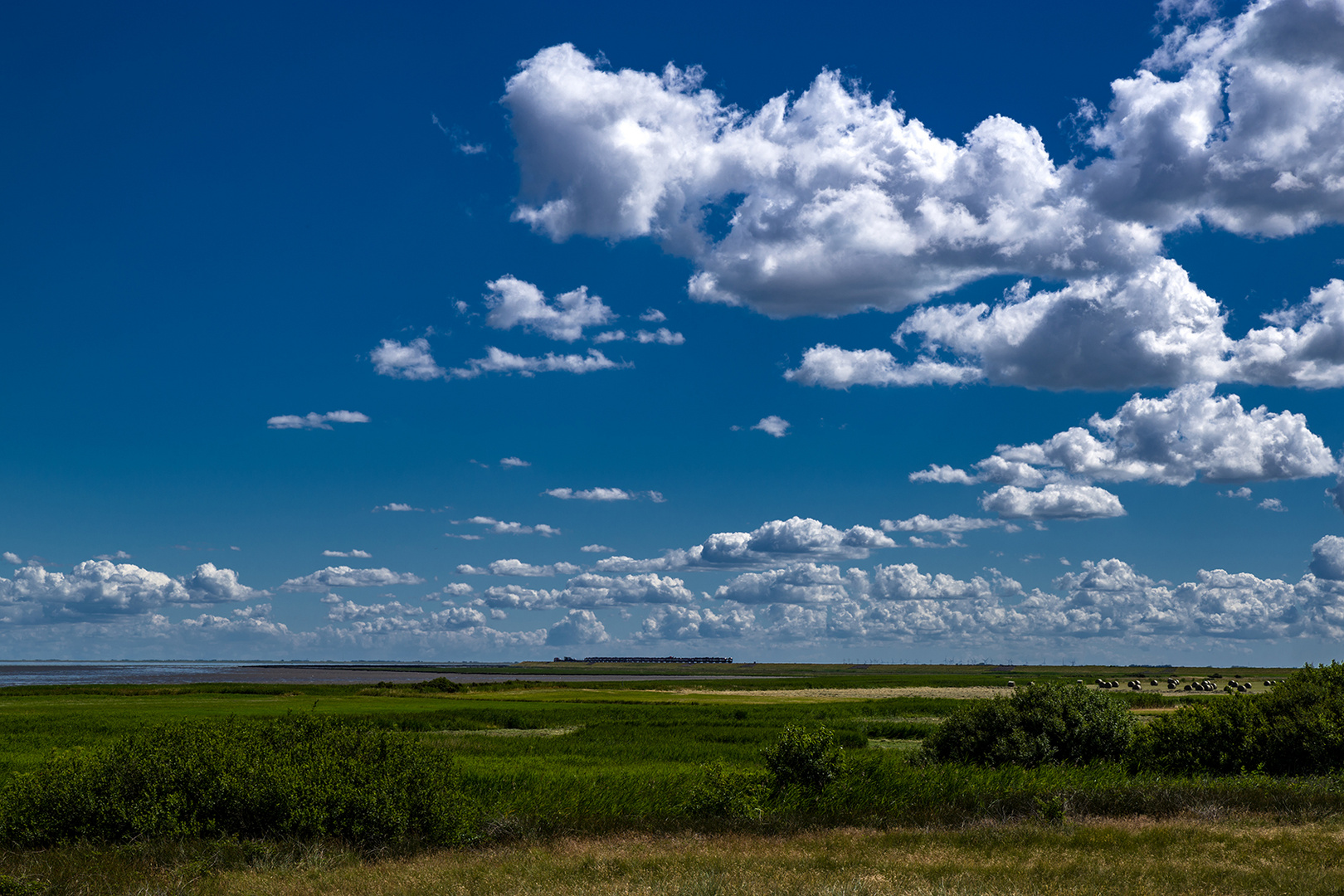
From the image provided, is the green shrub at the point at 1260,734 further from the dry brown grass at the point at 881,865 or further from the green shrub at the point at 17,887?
the green shrub at the point at 17,887

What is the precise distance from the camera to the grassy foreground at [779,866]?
553 inches

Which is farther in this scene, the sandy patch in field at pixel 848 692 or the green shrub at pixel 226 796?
the sandy patch in field at pixel 848 692

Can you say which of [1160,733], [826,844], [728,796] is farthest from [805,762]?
[1160,733]

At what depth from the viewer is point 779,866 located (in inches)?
619

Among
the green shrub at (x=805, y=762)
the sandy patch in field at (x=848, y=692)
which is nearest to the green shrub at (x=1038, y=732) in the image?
the green shrub at (x=805, y=762)

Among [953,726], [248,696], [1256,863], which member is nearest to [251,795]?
[1256,863]

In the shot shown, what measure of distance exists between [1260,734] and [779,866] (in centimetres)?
1881

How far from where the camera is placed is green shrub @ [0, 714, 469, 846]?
16797 mm

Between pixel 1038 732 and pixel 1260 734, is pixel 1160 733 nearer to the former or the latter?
pixel 1260 734

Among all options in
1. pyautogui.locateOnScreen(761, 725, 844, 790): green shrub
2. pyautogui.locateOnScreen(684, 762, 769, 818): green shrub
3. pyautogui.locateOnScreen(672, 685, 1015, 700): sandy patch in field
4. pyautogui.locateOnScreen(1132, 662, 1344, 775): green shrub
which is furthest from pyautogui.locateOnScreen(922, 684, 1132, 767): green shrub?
pyautogui.locateOnScreen(672, 685, 1015, 700): sandy patch in field

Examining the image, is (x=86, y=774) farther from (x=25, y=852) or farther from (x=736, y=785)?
(x=736, y=785)

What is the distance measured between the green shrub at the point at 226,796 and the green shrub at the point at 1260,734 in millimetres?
21340

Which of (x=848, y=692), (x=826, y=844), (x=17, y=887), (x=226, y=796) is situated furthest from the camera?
(x=848, y=692)

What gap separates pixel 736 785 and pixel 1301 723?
17341 millimetres
